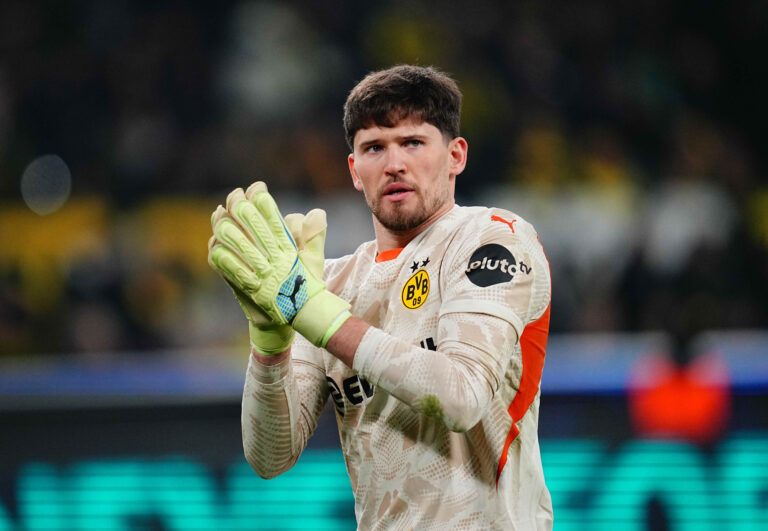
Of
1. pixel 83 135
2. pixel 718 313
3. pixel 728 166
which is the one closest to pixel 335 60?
pixel 83 135

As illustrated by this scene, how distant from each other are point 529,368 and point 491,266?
1.12ft

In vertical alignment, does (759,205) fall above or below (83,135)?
below

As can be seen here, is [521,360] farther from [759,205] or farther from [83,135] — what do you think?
[83,135]

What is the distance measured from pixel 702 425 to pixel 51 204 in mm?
6381

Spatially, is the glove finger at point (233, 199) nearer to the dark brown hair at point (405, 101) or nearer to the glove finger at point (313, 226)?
the glove finger at point (313, 226)

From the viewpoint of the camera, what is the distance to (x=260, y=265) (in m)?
2.38

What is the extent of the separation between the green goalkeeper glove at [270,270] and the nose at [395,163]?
43 cm

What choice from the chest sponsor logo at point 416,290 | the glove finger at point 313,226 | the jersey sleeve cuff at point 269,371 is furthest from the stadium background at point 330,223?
the glove finger at point 313,226

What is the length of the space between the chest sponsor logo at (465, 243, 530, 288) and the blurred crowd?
15.5 ft

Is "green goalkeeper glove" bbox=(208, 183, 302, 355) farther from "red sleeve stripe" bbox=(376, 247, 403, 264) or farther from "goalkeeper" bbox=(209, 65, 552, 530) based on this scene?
"red sleeve stripe" bbox=(376, 247, 403, 264)

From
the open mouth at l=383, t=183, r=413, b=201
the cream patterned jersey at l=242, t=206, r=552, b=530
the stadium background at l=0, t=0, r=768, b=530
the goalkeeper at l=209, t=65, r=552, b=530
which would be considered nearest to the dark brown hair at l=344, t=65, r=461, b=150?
the goalkeeper at l=209, t=65, r=552, b=530

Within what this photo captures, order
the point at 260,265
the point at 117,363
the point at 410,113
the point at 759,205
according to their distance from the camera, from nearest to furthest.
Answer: the point at 260,265, the point at 410,113, the point at 117,363, the point at 759,205

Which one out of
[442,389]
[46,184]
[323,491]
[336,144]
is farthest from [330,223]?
[442,389]

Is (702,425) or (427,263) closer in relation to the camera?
(427,263)
